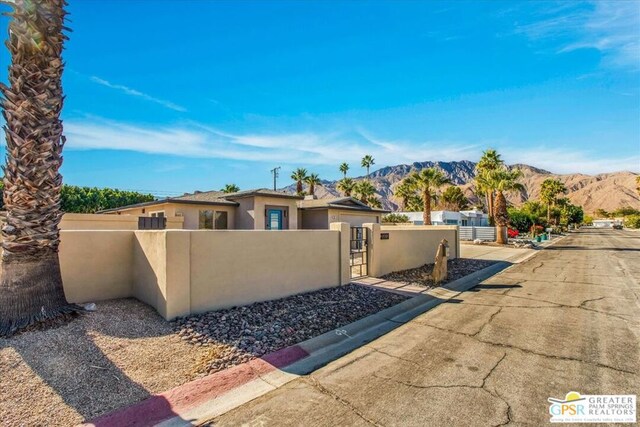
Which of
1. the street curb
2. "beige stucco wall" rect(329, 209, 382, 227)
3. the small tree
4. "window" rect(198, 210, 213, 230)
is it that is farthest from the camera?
the small tree

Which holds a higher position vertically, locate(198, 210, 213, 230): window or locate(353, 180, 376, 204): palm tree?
locate(353, 180, 376, 204): palm tree

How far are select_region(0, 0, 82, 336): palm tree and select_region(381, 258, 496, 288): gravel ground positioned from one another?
32.2 feet

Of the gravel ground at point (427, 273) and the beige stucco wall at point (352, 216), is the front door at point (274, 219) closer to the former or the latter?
the beige stucco wall at point (352, 216)

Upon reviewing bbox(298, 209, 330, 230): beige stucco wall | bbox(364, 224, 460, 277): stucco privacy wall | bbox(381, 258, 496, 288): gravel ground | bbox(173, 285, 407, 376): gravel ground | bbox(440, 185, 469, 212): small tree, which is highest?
bbox(440, 185, 469, 212): small tree

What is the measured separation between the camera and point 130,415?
403 cm

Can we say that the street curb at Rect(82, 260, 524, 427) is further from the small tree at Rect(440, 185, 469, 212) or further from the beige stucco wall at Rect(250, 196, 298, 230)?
the small tree at Rect(440, 185, 469, 212)

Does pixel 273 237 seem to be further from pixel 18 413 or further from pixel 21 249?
pixel 18 413

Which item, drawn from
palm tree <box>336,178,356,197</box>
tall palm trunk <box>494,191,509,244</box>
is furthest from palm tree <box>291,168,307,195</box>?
tall palm trunk <box>494,191,509,244</box>

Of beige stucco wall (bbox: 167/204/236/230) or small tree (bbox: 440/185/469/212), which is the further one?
small tree (bbox: 440/185/469/212)

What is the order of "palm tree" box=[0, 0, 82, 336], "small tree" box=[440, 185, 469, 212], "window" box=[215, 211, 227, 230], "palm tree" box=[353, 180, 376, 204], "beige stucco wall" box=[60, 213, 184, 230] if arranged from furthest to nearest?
"small tree" box=[440, 185, 469, 212] < "palm tree" box=[353, 180, 376, 204] < "window" box=[215, 211, 227, 230] < "beige stucco wall" box=[60, 213, 184, 230] < "palm tree" box=[0, 0, 82, 336]

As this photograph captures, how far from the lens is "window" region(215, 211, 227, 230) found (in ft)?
68.2

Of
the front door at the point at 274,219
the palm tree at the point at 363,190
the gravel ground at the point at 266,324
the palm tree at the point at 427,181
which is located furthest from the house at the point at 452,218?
the gravel ground at the point at 266,324

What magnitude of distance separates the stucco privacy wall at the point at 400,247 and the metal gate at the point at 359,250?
19 cm

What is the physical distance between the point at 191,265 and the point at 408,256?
10012 millimetres
